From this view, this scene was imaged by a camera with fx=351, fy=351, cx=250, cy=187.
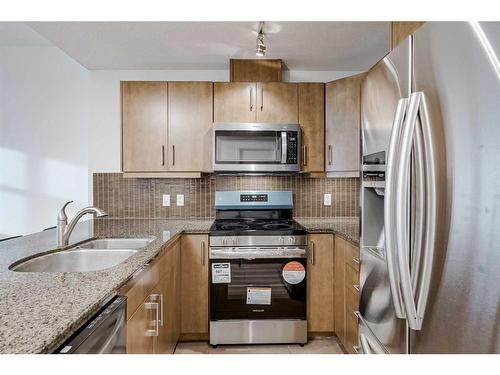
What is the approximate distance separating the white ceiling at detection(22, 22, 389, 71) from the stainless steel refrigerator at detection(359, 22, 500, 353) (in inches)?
53.6

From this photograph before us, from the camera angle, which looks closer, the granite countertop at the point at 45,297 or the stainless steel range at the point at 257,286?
the granite countertop at the point at 45,297

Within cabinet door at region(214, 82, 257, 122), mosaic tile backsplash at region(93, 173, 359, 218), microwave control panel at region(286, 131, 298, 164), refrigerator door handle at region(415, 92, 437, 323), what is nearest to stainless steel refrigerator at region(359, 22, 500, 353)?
refrigerator door handle at region(415, 92, 437, 323)

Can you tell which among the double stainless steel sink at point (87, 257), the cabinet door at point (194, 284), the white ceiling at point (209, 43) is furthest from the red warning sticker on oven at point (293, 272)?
the white ceiling at point (209, 43)

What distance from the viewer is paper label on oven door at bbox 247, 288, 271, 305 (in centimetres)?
258

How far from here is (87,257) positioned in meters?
1.90

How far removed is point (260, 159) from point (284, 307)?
3.80 ft

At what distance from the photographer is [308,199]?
3252mm

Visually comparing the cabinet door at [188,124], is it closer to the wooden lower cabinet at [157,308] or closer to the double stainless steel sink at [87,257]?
the wooden lower cabinet at [157,308]

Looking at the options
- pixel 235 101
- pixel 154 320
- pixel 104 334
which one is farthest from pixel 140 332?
pixel 235 101

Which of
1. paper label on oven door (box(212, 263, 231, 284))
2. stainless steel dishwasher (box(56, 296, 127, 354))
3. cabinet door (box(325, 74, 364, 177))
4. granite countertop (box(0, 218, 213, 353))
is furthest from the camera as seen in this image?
cabinet door (box(325, 74, 364, 177))

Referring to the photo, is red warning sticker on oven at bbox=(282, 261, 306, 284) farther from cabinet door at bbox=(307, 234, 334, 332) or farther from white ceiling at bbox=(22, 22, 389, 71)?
white ceiling at bbox=(22, 22, 389, 71)

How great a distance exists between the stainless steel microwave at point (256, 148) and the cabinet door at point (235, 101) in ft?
0.34

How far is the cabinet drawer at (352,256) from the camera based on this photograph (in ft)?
7.06

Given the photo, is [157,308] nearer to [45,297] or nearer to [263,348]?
[45,297]
